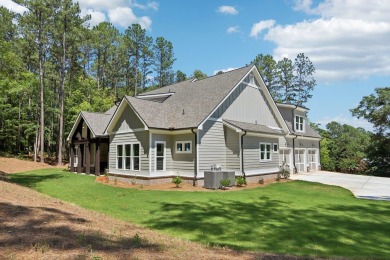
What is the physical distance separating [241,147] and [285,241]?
39.1 feet

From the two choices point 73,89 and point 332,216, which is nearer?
point 332,216

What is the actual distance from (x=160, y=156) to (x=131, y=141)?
7.85 feet

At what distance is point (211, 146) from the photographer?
63.1 ft

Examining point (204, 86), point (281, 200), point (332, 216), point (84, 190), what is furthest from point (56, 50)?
point (332, 216)

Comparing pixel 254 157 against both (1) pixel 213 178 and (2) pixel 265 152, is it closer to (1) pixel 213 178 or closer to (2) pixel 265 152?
(2) pixel 265 152

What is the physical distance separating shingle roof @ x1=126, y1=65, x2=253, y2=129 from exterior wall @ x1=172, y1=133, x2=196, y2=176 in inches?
30.4

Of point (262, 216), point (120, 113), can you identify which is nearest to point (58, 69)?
point (120, 113)

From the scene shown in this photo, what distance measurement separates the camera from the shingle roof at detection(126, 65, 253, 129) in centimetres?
1923

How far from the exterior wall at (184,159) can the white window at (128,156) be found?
93.1 inches

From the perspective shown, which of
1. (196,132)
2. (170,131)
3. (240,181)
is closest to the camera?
(196,132)

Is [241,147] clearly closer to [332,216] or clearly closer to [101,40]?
[332,216]

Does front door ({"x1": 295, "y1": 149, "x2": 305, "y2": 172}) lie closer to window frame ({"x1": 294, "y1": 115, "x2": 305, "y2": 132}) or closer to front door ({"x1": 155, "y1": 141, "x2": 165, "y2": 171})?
window frame ({"x1": 294, "y1": 115, "x2": 305, "y2": 132})

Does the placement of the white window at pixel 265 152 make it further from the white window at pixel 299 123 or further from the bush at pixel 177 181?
the white window at pixel 299 123

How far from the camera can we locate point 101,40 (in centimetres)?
4809
